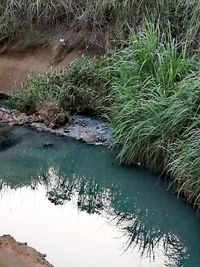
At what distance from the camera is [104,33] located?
352 inches

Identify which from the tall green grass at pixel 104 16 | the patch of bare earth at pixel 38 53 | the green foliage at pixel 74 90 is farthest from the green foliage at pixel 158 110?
the patch of bare earth at pixel 38 53

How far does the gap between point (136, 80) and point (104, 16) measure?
8.04 feet

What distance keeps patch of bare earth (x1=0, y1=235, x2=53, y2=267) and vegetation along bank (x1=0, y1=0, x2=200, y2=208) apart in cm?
153

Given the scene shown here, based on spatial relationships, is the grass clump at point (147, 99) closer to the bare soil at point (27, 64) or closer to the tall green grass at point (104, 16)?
the tall green grass at point (104, 16)

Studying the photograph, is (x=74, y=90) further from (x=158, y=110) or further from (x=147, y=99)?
(x=158, y=110)

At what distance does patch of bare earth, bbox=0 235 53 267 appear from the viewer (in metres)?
4.43

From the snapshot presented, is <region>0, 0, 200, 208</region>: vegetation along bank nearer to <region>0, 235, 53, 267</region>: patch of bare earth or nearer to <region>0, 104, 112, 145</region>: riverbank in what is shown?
<region>0, 104, 112, 145</region>: riverbank

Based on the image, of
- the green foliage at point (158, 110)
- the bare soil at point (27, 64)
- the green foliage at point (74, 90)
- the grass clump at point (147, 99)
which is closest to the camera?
the green foliage at point (158, 110)

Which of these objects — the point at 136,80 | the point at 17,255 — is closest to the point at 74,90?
the point at 136,80

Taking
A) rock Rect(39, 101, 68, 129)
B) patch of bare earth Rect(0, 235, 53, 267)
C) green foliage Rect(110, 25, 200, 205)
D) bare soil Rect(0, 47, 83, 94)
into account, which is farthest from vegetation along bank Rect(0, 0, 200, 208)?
patch of bare earth Rect(0, 235, 53, 267)

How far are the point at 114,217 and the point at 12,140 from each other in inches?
91.9

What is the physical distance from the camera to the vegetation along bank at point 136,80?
5.91 metres

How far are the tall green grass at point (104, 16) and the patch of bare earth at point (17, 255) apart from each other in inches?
147

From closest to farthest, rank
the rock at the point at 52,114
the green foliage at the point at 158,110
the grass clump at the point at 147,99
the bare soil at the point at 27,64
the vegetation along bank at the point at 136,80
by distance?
the green foliage at the point at 158,110 < the grass clump at the point at 147,99 < the vegetation along bank at the point at 136,80 < the rock at the point at 52,114 < the bare soil at the point at 27,64
